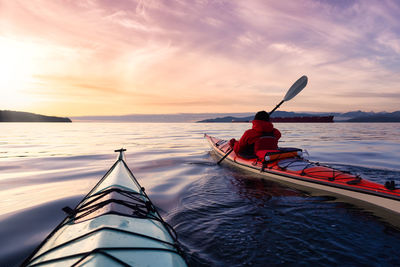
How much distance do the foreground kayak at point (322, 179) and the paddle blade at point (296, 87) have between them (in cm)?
344

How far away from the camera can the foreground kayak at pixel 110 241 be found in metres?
1.78

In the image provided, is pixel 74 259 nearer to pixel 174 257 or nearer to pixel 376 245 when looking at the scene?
pixel 174 257

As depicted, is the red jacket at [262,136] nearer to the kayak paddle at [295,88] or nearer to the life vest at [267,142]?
the life vest at [267,142]

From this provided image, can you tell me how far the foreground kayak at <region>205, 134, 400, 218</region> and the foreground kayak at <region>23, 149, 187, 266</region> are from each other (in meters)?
4.01

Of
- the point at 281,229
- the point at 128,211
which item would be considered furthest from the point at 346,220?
the point at 128,211

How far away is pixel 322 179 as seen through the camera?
514cm

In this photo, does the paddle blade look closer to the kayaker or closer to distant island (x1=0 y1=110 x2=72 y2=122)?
the kayaker

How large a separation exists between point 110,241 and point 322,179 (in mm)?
4983

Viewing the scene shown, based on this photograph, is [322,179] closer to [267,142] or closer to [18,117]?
[267,142]

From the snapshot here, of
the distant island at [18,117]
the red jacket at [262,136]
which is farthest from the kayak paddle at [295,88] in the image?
the distant island at [18,117]

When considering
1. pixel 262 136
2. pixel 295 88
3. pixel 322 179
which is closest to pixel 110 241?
pixel 322 179

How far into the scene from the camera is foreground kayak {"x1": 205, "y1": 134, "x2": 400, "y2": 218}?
12.9 ft

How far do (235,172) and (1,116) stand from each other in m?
184

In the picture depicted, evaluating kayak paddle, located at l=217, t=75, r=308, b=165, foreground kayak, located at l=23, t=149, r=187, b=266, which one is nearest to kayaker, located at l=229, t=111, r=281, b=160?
kayak paddle, located at l=217, t=75, r=308, b=165
